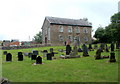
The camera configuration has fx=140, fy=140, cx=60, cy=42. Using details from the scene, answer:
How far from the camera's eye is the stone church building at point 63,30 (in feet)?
141

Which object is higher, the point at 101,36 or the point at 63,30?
the point at 63,30

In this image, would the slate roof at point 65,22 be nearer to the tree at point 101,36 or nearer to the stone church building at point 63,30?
the stone church building at point 63,30

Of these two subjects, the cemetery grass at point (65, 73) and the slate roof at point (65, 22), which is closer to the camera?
the cemetery grass at point (65, 73)

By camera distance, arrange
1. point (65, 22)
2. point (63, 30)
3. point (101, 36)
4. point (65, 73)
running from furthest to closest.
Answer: point (65, 22) < point (63, 30) < point (101, 36) < point (65, 73)

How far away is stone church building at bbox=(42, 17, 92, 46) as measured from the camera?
42.9 m

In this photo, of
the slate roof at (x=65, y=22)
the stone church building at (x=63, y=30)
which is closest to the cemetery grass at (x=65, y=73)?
the stone church building at (x=63, y=30)

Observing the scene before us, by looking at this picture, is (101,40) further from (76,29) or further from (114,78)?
(114,78)

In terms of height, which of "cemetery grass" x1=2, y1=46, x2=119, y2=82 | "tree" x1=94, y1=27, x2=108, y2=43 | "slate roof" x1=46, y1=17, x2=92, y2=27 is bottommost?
"cemetery grass" x1=2, y1=46, x2=119, y2=82

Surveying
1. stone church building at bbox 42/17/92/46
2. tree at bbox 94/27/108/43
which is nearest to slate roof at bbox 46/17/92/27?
stone church building at bbox 42/17/92/46

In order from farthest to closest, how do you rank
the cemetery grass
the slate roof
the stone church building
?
the slate roof
the stone church building
the cemetery grass

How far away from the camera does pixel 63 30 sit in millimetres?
45000

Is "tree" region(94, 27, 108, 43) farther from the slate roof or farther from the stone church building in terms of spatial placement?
the slate roof

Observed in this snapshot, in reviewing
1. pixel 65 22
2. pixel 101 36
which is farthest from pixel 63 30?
pixel 101 36

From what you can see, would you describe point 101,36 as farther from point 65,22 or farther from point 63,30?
point 65,22
